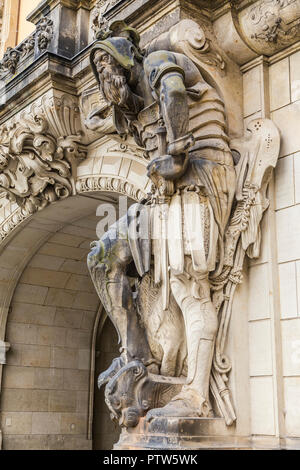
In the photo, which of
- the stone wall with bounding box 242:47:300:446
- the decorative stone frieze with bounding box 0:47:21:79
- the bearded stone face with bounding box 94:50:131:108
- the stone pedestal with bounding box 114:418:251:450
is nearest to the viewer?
the stone pedestal with bounding box 114:418:251:450

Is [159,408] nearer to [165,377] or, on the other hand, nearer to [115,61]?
[165,377]

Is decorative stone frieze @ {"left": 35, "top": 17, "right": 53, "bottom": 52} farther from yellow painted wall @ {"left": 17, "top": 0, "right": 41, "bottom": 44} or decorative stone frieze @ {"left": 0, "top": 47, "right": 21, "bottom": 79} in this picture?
yellow painted wall @ {"left": 17, "top": 0, "right": 41, "bottom": 44}

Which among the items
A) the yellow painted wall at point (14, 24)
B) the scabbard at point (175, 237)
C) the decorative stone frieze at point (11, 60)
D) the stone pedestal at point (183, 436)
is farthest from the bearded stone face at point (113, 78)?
the yellow painted wall at point (14, 24)

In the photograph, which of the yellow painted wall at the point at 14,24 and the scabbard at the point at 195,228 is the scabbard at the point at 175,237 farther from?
the yellow painted wall at the point at 14,24

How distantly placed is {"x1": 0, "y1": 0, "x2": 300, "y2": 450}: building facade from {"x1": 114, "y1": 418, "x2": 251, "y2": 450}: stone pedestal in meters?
0.06

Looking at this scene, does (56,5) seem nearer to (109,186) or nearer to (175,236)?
Result: (109,186)

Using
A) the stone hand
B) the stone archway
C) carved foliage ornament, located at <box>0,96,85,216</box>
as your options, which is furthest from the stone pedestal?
the stone archway

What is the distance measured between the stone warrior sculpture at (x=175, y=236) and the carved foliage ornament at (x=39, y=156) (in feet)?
4.95

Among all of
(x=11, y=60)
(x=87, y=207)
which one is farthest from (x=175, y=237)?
(x=11, y=60)

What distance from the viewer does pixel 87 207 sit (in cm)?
677

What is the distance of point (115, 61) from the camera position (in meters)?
4.44

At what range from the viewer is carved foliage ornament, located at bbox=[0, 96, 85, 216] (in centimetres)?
610

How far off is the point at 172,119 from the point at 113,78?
0.67 metres

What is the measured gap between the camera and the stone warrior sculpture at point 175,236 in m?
4.07
